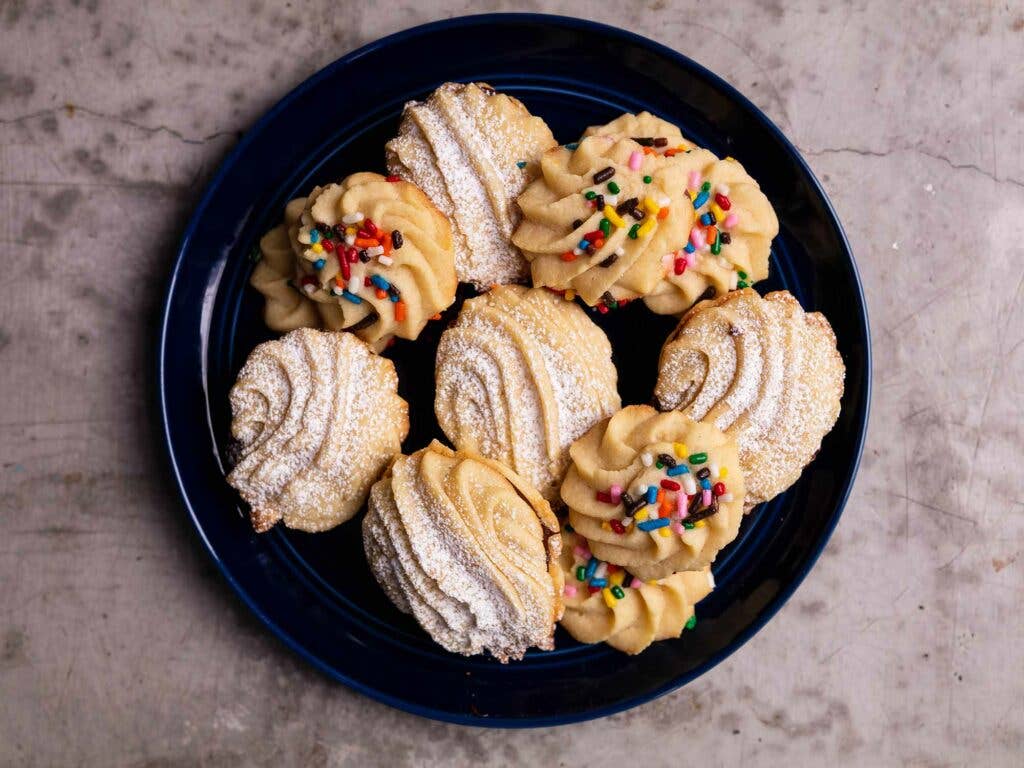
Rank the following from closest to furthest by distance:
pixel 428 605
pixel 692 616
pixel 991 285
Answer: pixel 428 605
pixel 692 616
pixel 991 285

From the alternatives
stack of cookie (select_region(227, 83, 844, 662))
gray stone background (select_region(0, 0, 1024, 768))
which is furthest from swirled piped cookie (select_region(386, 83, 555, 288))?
gray stone background (select_region(0, 0, 1024, 768))

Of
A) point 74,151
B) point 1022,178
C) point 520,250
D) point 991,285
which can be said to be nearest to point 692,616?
point 520,250

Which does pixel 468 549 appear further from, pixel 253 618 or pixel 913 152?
pixel 913 152

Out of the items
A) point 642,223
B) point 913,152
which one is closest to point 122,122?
point 642,223

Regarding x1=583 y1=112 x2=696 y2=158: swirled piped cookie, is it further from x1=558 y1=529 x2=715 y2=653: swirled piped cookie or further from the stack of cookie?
x1=558 y1=529 x2=715 y2=653: swirled piped cookie

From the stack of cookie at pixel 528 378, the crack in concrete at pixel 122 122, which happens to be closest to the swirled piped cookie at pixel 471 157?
the stack of cookie at pixel 528 378

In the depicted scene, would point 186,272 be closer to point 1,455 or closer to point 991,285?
point 1,455
